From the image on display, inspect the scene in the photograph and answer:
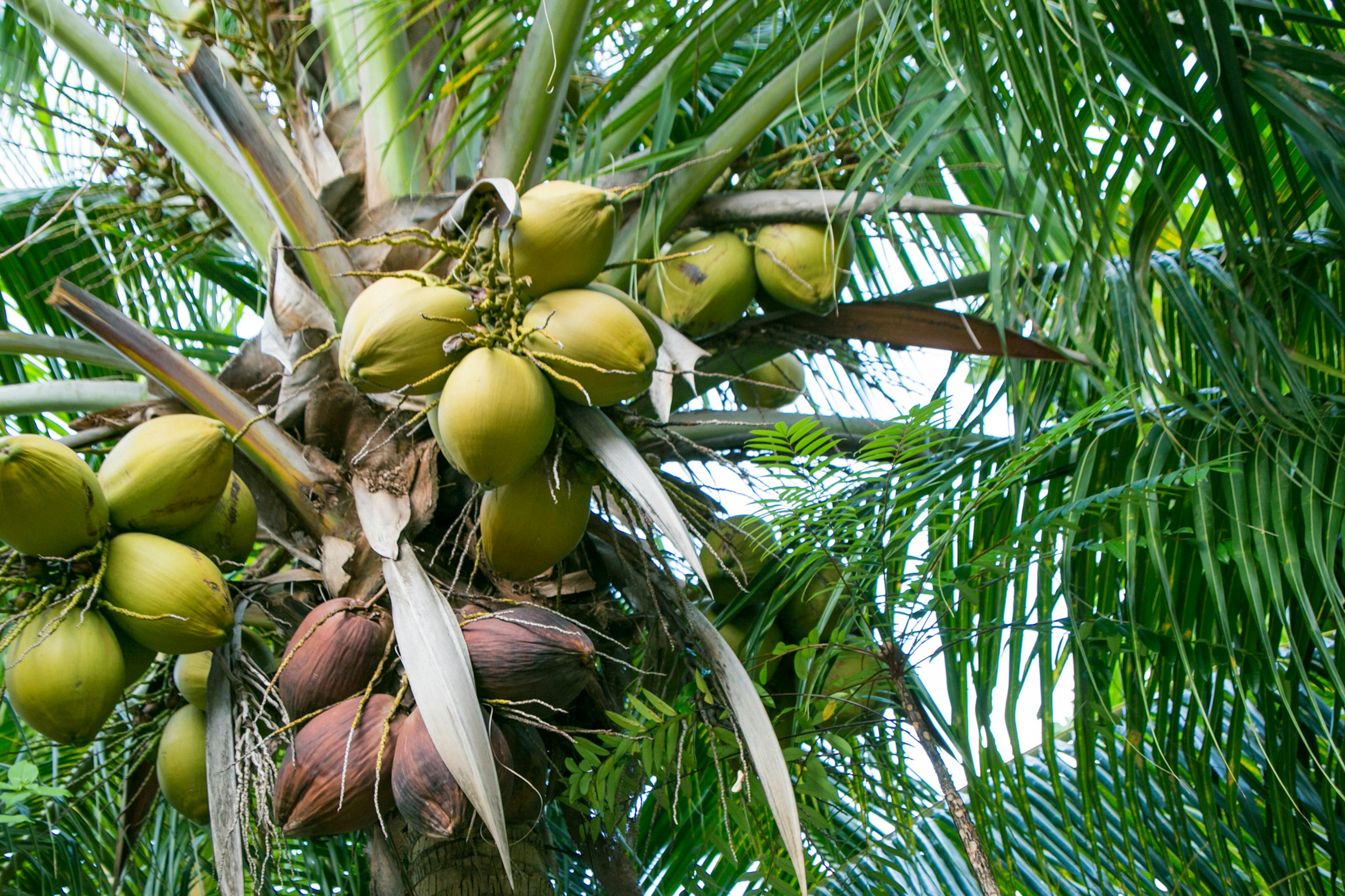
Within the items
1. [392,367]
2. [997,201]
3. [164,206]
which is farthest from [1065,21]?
[164,206]

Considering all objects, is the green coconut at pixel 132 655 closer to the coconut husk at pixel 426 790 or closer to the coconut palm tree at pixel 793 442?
the coconut palm tree at pixel 793 442

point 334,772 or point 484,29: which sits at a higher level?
point 484,29

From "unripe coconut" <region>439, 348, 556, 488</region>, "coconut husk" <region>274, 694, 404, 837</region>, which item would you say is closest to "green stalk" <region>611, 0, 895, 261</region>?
"unripe coconut" <region>439, 348, 556, 488</region>

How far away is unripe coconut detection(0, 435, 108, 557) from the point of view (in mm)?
1228

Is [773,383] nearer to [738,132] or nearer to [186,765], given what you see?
[738,132]

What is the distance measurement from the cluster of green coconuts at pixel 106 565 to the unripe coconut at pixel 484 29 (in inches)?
27.9

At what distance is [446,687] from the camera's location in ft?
3.91

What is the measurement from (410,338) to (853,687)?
2.22 ft

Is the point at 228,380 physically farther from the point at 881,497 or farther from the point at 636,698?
the point at 881,497

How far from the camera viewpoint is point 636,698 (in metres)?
1.27

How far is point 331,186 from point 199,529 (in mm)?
604

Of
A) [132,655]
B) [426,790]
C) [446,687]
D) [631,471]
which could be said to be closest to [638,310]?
[631,471]

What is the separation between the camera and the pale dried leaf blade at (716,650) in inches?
46.3

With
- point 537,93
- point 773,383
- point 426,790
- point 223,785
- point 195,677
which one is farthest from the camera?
point 773,383
